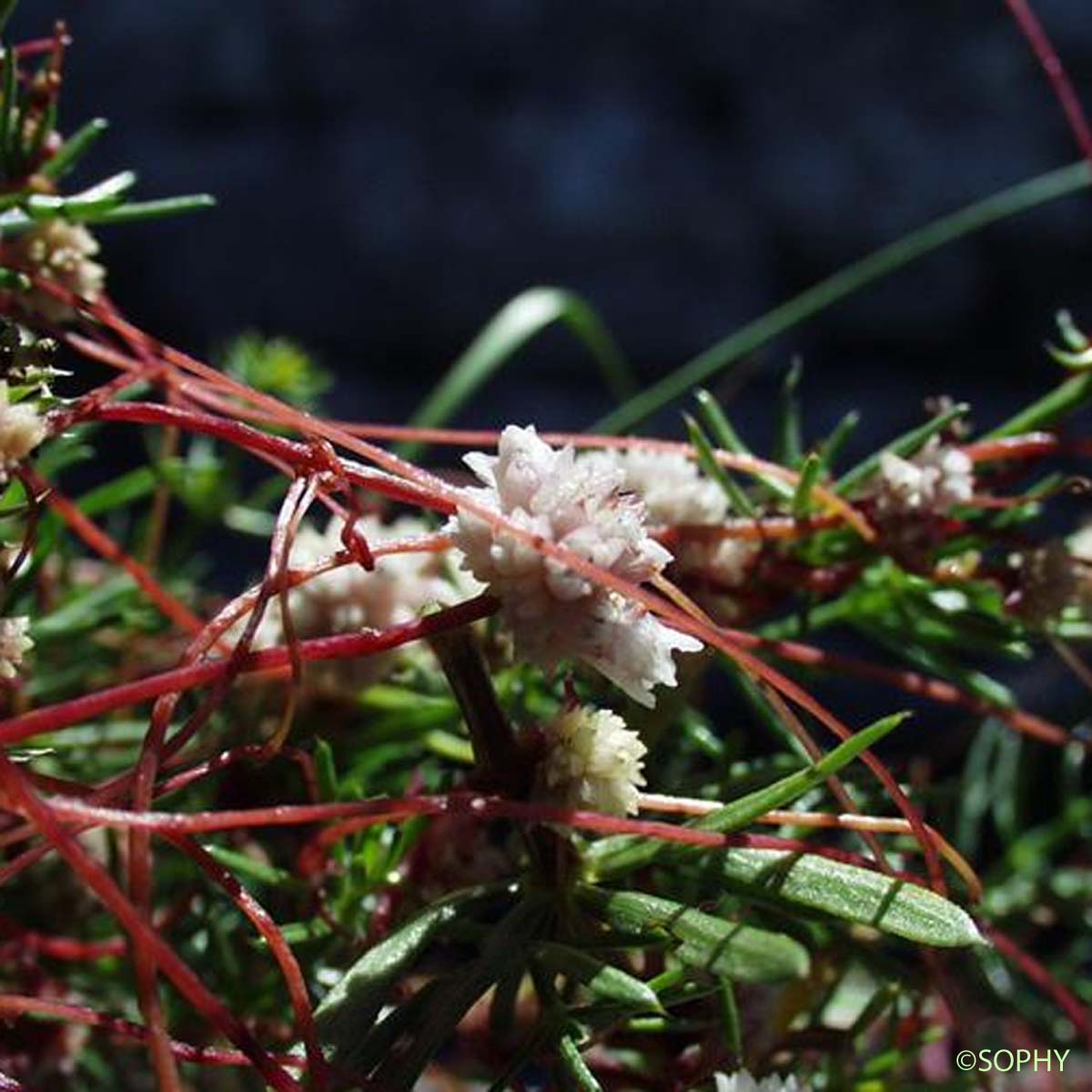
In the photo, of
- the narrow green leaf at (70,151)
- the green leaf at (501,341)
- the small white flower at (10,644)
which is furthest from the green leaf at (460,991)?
the green leaf at (501,341)

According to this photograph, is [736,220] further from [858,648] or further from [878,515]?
[878,515]

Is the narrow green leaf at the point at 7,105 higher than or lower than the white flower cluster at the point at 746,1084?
higher

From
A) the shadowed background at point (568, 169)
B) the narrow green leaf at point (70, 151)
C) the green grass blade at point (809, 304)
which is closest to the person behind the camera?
the narrow green leaf at point (70, 151)

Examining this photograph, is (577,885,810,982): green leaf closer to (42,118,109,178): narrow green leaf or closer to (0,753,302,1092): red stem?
(0,753,302,1092): red stem

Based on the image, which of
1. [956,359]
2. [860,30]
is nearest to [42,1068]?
[956,359]

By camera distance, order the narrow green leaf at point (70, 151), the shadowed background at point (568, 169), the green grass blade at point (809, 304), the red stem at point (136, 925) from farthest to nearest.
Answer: the shadowed background at point (568, 169) < the green grass blade at point (809, 304) < the narrow green leaf at point (70, 151) < the red stem at point (136, 925)

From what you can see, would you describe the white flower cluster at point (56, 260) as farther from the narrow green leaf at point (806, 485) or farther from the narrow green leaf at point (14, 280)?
the narrow green leaf at point (806, 485)

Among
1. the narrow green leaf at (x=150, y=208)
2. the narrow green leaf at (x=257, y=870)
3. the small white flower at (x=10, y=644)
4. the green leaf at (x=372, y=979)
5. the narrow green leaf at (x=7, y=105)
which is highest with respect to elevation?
the narrow green leaf at (x=7, y=105)

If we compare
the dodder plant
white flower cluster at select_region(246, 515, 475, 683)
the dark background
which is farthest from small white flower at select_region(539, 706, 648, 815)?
the dark background
